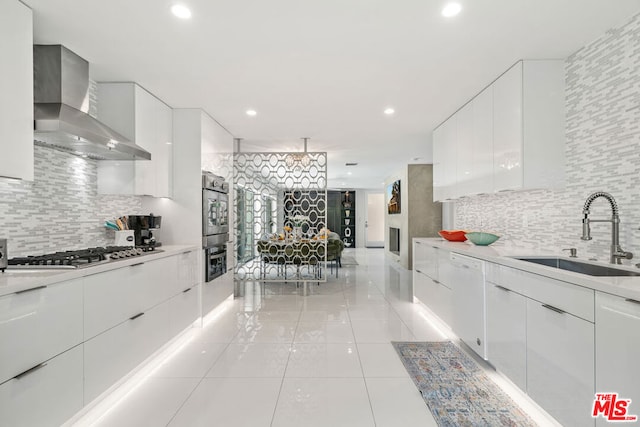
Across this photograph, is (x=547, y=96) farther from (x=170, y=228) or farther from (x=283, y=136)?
(x=170, y=228)

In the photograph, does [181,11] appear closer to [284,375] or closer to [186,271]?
[186,271]

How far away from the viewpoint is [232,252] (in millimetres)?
4617

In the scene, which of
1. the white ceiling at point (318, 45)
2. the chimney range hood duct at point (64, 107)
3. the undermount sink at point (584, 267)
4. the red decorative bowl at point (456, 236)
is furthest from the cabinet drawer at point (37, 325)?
the red decorative bowl at point (456, 236)

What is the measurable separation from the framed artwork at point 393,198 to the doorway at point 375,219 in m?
4.03

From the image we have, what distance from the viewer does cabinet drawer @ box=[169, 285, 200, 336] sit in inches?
115

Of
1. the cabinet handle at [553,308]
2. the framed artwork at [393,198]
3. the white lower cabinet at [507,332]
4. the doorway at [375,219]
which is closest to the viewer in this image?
the cabinet handle at [553,308]

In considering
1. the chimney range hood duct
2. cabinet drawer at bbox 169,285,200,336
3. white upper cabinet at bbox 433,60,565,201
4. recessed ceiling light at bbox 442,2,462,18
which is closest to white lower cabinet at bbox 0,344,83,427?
cabinet drawer at bbox 169,285,200,336

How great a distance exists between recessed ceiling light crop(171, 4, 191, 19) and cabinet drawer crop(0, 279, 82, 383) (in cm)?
170

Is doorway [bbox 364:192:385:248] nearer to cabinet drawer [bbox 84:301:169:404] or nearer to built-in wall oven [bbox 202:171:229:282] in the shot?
built-in wall oven [bbox 202:171:229:282]

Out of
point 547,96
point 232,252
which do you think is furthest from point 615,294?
point 232,252

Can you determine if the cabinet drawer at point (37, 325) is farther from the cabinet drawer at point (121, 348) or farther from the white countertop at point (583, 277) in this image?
the white countertop at point (583, 277)

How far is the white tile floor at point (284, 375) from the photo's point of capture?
76.0 inches

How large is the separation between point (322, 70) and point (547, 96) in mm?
1863

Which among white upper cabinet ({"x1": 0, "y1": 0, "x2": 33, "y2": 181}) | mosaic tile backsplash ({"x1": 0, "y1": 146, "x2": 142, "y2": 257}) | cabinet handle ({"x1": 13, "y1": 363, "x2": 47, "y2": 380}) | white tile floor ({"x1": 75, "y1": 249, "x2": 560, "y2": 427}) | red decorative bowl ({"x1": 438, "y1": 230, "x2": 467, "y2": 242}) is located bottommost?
white tile floor ({"x1": 75, "y1": 249, "x2": 560, "y2": 427})
